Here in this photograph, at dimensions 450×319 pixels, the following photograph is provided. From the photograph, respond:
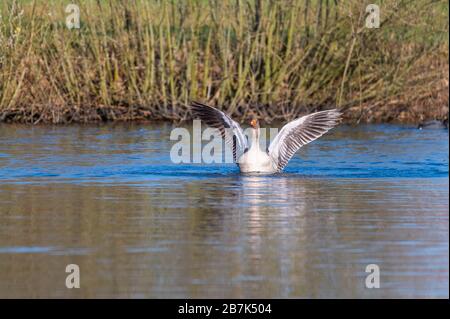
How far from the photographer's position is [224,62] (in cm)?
2209

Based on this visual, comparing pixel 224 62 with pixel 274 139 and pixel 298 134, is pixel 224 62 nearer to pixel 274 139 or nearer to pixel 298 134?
pixel 298 134

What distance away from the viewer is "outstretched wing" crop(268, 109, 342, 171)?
15.3 m

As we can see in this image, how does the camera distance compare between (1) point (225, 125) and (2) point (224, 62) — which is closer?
(1) point (225, 125)

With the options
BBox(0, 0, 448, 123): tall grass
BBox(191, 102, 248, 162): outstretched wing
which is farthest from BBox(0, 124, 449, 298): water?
BBox(0, 0, 448, 123): tall grass

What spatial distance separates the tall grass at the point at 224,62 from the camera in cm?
2178

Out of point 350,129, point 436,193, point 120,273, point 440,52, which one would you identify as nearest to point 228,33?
point 350,129

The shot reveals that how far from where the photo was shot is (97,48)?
72.1 ft

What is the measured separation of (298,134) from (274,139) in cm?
63

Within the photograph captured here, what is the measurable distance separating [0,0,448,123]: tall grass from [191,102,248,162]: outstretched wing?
5654 mm

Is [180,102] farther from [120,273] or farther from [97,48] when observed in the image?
[120,273]

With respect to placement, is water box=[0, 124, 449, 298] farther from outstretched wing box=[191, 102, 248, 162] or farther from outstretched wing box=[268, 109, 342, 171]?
outstretched wing box=[191, 102, 248, 162]

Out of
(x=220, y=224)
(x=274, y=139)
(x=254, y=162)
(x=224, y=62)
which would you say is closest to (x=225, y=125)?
(x=274, y=139)

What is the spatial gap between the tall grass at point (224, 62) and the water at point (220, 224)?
4.62m

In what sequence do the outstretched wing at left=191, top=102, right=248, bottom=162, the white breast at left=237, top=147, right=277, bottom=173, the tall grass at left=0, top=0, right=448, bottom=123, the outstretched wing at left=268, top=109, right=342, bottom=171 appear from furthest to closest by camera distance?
the tall grass at left=0, top=0, right=448, bottom=123 < the outstretched wing at left=268, top=109, right=342, bottom=171 < the outstretched wing at left=191, top=102, right=248, bottom=162 < the white breast at left=237, top=147, right=277, bottom=173
